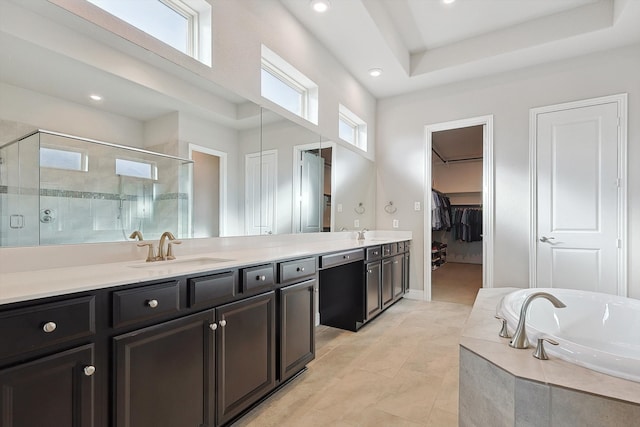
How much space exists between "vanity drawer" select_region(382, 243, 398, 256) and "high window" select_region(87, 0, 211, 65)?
239cm

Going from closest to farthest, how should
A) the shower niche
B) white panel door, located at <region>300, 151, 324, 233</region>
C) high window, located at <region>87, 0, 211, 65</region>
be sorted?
1. the shower niche
2. high window, located at <region>87, 0, 211, 65</region>
3. white panel door, located at <region>300, 151, 324, 233</region>

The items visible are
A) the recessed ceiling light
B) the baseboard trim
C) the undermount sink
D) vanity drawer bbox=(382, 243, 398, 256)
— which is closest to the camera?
the undermount sink

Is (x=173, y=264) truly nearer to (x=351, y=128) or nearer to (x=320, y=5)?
(x=320, y=5)

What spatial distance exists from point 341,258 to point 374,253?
0.73 m

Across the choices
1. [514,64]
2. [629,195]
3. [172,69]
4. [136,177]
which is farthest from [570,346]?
[514,64]

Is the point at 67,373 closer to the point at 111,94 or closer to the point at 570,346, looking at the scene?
the point at 111,94

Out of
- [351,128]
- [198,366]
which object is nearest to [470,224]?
[351,128]

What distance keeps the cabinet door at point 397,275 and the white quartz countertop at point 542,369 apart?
2190mm

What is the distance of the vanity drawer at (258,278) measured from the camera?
160 centimetres

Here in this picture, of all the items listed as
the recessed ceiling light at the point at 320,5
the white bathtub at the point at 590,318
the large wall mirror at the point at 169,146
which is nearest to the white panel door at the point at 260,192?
the large wall mirror at the point at 169,146

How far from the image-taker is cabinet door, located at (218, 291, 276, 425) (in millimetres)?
1469

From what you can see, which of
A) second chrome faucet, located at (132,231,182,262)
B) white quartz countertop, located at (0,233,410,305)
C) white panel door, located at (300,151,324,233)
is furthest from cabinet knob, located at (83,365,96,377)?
white panel door, located at (300,151,324,233)

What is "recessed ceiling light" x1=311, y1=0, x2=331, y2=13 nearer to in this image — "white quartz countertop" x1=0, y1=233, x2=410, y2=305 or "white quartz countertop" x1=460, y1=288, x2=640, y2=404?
"white quartz countertop" x1=0, y1=233, x2=410, y2=305

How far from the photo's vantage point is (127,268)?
1378 mm
